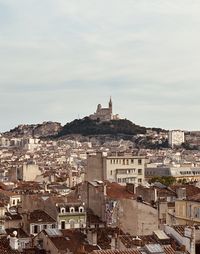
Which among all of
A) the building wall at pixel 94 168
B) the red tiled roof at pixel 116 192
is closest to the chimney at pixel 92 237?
the red tiled roof at pixel 116 192

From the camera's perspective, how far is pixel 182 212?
45.0 m

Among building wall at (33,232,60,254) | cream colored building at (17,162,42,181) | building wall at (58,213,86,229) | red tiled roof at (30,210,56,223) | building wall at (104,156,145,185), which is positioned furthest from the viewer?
cream colored building at (17,162,42,181)

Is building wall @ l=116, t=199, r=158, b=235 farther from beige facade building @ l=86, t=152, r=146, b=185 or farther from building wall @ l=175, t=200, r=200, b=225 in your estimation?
beige facade building @ l=86, t=152, r=146, b=185

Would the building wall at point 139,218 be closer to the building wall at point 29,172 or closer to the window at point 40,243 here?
the window at point 40,243

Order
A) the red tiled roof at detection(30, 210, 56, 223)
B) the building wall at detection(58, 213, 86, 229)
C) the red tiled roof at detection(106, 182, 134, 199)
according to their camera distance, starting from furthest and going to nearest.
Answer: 1. the red tiled roof at detection(106, 182, 134, 199)
2. the building wall at detection(58, 213, 86, 229)
3. the red tiled roof at detection(30, 210, 56, 223)

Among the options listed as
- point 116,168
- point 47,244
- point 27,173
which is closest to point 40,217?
point 47,244

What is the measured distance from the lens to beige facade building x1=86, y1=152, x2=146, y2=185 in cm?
8888

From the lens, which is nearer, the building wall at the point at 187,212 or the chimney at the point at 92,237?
the chimney at the point at 92,237

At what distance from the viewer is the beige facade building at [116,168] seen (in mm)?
88875

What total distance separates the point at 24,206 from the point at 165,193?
12019 mm

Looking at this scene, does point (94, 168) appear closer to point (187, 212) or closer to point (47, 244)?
point (187, 212)

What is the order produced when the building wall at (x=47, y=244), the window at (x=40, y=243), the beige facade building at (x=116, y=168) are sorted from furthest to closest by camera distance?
1. the beige facade building at (x=116, y=168)
2. the window at (x=40, y=243)
3. the building wall at (x=47, y=244)

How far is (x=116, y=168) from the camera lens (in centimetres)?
9050

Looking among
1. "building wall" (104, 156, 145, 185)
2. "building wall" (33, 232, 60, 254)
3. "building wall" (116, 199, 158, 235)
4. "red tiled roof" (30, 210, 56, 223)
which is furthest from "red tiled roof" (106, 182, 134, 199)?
"building wall" (104, 156, 145, 185)
